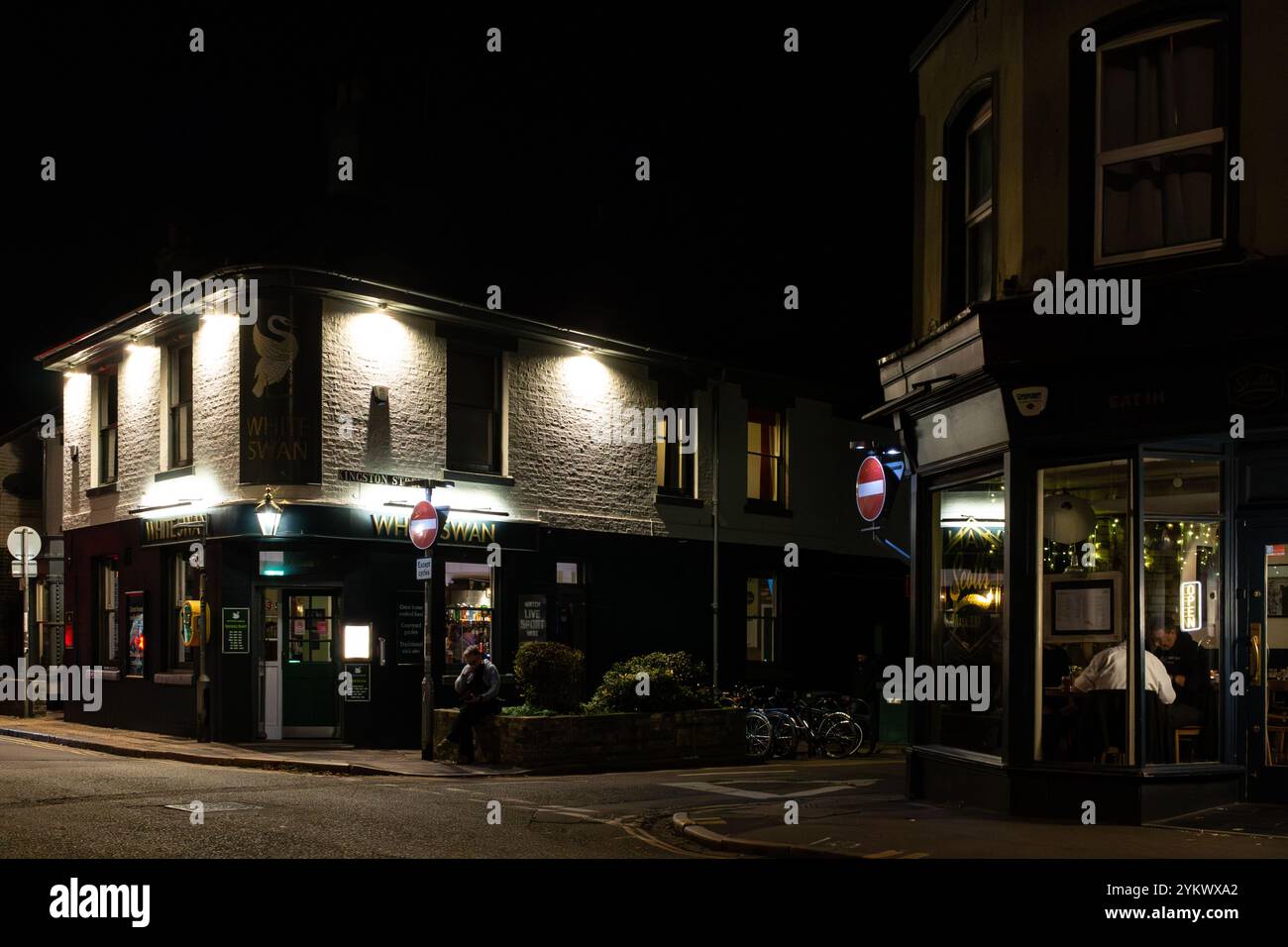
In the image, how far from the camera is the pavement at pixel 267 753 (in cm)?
1838

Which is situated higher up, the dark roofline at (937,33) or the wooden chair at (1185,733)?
the dark roofline at (937,33)

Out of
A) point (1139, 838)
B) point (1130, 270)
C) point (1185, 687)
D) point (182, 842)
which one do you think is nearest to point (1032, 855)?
point (1139, 838)

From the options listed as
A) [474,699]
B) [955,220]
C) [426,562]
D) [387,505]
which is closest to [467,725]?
[474,699]

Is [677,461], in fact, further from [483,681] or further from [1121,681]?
[1121,681]

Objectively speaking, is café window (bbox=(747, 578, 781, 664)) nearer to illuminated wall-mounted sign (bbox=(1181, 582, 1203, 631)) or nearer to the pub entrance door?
illuminated wall-mounted sign (bbox=(1181, 582, 1203, 631))

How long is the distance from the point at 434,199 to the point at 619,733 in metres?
11.5

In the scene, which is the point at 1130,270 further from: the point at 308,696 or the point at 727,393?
the point at 727,393

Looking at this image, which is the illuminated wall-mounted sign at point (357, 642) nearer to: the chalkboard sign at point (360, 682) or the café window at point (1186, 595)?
the chalkboard sign at point (360, 682)

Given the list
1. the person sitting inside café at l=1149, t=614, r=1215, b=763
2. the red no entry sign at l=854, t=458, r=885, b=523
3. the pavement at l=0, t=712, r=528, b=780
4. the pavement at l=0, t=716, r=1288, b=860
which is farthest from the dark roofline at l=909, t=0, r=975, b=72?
the pavement at l=0, t=712, r=528, b=780

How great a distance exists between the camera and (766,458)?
1164 inches

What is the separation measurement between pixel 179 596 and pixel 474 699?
7247 mm

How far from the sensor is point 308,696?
22.0 m

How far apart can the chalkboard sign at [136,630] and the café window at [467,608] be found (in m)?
5.55

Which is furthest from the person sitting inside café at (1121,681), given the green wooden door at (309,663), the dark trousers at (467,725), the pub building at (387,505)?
the green wooden door at (309,663)
